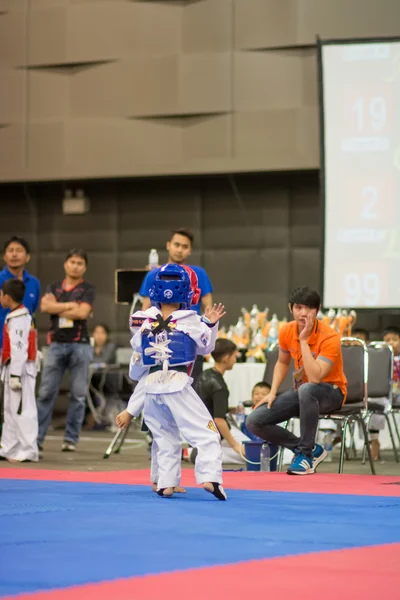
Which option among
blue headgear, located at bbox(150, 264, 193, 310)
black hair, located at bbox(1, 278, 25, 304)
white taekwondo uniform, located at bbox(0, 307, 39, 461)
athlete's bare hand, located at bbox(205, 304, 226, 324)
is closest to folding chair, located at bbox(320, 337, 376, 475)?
athlete's bare hand, located at bbox(205, 304, 226, 324)

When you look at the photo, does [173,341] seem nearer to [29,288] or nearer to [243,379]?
[29,288]

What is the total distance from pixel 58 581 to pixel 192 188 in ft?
31.5

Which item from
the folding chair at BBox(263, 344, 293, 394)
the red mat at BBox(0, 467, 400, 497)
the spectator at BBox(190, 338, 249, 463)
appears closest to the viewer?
the red mat at BBox(0, 467, 400, 497)

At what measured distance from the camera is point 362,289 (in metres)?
9.26

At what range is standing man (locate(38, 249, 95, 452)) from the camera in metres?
6.79

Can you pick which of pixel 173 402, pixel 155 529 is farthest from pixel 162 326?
pixel 155 529

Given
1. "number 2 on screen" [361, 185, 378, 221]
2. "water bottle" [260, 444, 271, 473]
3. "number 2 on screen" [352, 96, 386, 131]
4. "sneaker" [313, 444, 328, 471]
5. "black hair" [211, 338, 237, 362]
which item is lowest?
"water bottle" [260, 444, 271, 473]

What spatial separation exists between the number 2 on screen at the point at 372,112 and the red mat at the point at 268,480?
463 centimetres

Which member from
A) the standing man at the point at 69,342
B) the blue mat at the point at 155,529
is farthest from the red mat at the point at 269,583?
the standing man at the point at 69,342

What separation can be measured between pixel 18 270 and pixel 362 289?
12.0 ft

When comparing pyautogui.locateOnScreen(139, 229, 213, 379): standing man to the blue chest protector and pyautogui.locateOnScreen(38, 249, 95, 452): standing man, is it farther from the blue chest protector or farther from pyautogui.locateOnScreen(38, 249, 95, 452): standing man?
the blue chest protector

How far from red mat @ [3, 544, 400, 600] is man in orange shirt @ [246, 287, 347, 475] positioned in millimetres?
2628

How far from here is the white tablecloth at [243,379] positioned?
24.6 feet

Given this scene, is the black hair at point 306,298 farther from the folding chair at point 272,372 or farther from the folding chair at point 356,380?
the folding chair at point 272,372
